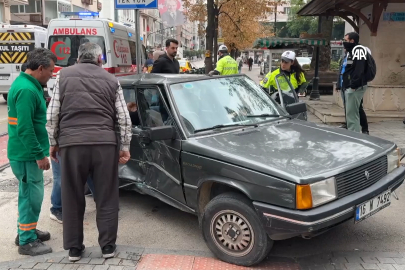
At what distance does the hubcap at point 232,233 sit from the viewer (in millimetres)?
3545

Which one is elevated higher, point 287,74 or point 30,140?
point 287,74

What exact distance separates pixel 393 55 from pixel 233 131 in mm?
9382

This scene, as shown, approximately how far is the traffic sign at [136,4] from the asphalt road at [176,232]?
3.51 metres

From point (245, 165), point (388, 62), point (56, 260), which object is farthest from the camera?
point (388, 62)

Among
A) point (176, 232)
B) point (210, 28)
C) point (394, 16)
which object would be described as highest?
point (210, 28)

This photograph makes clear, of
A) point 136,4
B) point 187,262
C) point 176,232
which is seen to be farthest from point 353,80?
point 187,262

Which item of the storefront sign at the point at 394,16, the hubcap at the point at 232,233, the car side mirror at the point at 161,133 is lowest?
the hubcap at the point at 232,233

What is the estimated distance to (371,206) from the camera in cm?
362

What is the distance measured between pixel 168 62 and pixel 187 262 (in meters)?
4.69

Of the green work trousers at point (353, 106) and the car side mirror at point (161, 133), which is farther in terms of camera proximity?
the green work trousers at point (353, 106)

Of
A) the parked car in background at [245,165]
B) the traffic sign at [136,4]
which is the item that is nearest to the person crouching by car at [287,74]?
the parked car in background at [245,165]

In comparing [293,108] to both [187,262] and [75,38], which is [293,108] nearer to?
[187,262]

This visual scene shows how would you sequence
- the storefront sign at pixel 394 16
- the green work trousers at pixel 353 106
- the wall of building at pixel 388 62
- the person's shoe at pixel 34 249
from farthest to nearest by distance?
the storefront sign at pixel 394 16
the wall of building at pixel 388 62
the green work trousers at pixel 353 106
the person's shoe at pixel 34 249

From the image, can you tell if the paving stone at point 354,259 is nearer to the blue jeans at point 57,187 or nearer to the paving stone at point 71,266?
the paving stone at point 71,266
